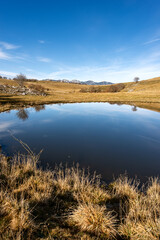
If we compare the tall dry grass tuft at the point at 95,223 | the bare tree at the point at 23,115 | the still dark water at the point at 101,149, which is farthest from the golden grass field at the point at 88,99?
the tall dry grass tuft at the point at 95,223

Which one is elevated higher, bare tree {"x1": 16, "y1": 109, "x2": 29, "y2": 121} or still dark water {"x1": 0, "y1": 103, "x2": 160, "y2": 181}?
bare tree {"x1": 16, "y1": 109, "x2": 29, "y2": 121}

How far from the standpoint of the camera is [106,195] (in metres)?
4.46

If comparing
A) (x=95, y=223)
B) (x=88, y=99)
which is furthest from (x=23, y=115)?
(x=88, y=99)

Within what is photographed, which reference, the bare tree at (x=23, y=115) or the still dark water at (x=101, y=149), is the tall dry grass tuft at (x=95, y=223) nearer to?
the still dark water at (x=101, y=149)

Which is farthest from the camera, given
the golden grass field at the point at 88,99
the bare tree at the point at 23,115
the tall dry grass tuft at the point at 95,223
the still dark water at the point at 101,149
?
the golden grass field at the point at 88,99

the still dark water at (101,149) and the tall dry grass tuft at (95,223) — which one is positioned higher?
the tall dry grass tuft at (95,223)

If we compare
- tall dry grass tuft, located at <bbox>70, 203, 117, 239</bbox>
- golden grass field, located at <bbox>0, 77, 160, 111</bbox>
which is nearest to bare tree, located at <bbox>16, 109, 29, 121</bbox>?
golden grass field, located at <bbox>0, 77, 160, 111</bbox>

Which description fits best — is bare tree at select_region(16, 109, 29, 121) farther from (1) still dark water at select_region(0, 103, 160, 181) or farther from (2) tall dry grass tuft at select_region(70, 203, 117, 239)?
(2) tall dry grass tuft at select_region(70, 203, 117, 239)

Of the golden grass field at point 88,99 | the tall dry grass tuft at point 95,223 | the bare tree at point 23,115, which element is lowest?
the bare tree at point 23,115

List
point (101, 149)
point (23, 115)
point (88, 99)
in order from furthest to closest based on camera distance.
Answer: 1. point (88, 99)
2. point (23, 115)
3. point (101, 149)

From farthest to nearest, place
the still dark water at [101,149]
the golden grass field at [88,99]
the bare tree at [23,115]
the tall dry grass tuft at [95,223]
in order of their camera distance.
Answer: the golden grass field at [88,99], the bare tree at [23,115], the still dark water at [101,149], the tall dry grass tuft at [95,223]

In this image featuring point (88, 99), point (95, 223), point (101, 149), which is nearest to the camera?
point (95, 223)

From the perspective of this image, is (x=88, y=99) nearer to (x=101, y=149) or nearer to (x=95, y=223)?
(x=101, y=149)

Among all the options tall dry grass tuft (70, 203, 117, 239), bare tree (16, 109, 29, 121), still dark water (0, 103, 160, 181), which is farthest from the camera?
bare tree (16, 109, 29, 121)
